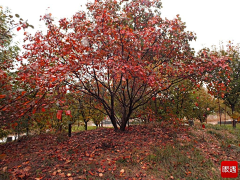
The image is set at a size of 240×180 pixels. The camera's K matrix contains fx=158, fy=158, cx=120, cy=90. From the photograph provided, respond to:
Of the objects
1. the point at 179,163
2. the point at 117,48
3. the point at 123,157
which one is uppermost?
the point at 117,48

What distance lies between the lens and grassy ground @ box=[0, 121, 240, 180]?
135 inches

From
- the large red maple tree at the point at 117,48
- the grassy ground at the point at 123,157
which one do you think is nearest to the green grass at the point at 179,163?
the grassy ground at the point at 123,157

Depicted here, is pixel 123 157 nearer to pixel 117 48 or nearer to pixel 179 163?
pixel 179 163

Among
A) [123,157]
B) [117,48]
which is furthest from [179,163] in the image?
[117,48]

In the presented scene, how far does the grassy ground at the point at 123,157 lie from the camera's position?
3.42 metres

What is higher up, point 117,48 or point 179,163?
point 117,48

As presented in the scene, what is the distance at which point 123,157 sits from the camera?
156 inches

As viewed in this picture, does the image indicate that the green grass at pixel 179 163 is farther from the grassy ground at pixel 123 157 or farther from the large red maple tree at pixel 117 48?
the large red maple tree at pixel 117 48

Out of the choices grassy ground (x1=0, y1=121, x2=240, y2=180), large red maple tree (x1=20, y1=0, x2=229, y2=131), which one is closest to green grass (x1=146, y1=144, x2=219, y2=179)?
grassy ground (x1=0, y1=121, x2=240, y2=180)

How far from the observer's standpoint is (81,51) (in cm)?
459

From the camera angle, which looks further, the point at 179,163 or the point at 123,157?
the point at 123,157

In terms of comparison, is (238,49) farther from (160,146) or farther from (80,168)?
(80,168)

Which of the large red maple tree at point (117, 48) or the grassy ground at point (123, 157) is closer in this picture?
the grassy ground at point (123, 157)

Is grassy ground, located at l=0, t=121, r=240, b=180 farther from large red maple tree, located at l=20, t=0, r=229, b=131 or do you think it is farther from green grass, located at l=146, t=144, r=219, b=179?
large red maple tree, located at l=20, t=0, r=229, b=131
